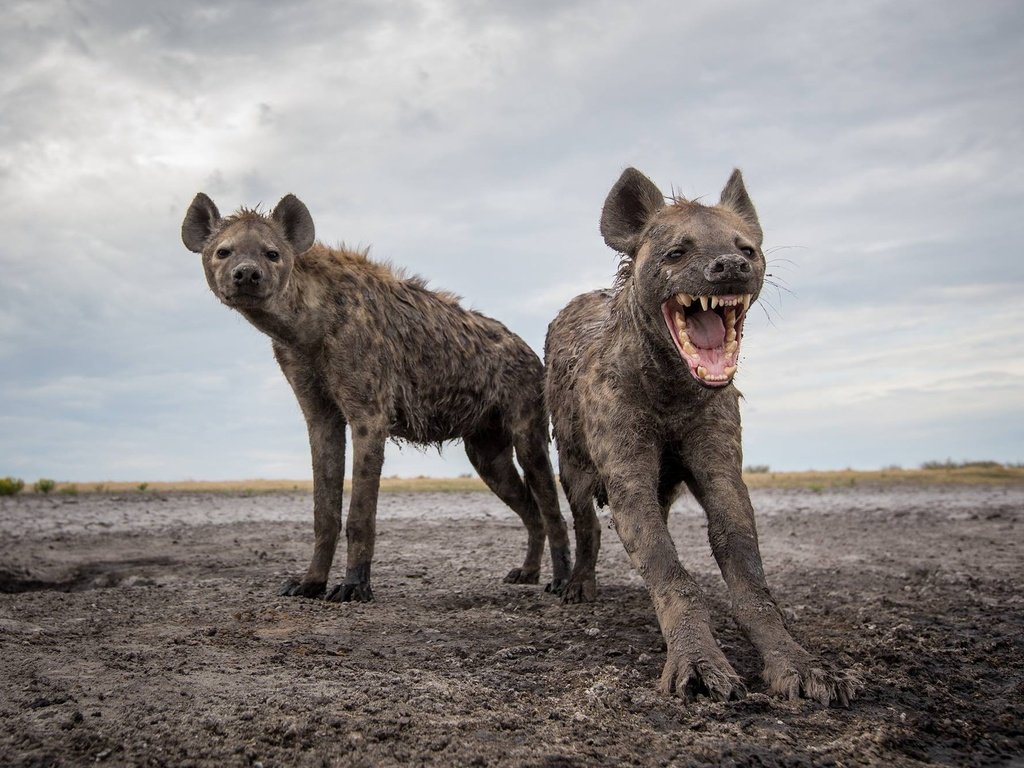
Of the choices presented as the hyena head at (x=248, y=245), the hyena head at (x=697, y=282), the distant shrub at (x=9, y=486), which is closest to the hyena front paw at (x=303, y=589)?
the hyena head at (x=248, y=245)

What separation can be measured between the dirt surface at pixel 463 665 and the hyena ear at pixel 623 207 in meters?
2.40

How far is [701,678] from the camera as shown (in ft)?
14.5

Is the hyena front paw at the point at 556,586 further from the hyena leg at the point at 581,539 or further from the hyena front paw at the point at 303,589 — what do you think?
the hyena front paw at the point at 303,589

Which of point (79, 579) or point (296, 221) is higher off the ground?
point (296, 221)

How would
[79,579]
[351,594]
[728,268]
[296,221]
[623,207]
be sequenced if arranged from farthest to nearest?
[79,579], [296,221], [351,594], [623,207], [728,268]

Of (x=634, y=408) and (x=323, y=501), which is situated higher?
(x=634, y=408)

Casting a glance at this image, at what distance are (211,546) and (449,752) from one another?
322 inches

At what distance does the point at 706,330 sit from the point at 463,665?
2.16m

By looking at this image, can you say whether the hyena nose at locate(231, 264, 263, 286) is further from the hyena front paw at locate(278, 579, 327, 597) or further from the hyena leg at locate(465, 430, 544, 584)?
the hyena leg at locate(465, 430, 544, 584)

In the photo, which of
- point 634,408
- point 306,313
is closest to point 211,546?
point 306,313

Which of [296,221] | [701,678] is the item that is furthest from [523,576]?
[701,678]

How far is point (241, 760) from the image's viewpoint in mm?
3559

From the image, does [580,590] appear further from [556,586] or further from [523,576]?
[523,576]

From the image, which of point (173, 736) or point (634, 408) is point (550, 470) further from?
point (173, 736)
